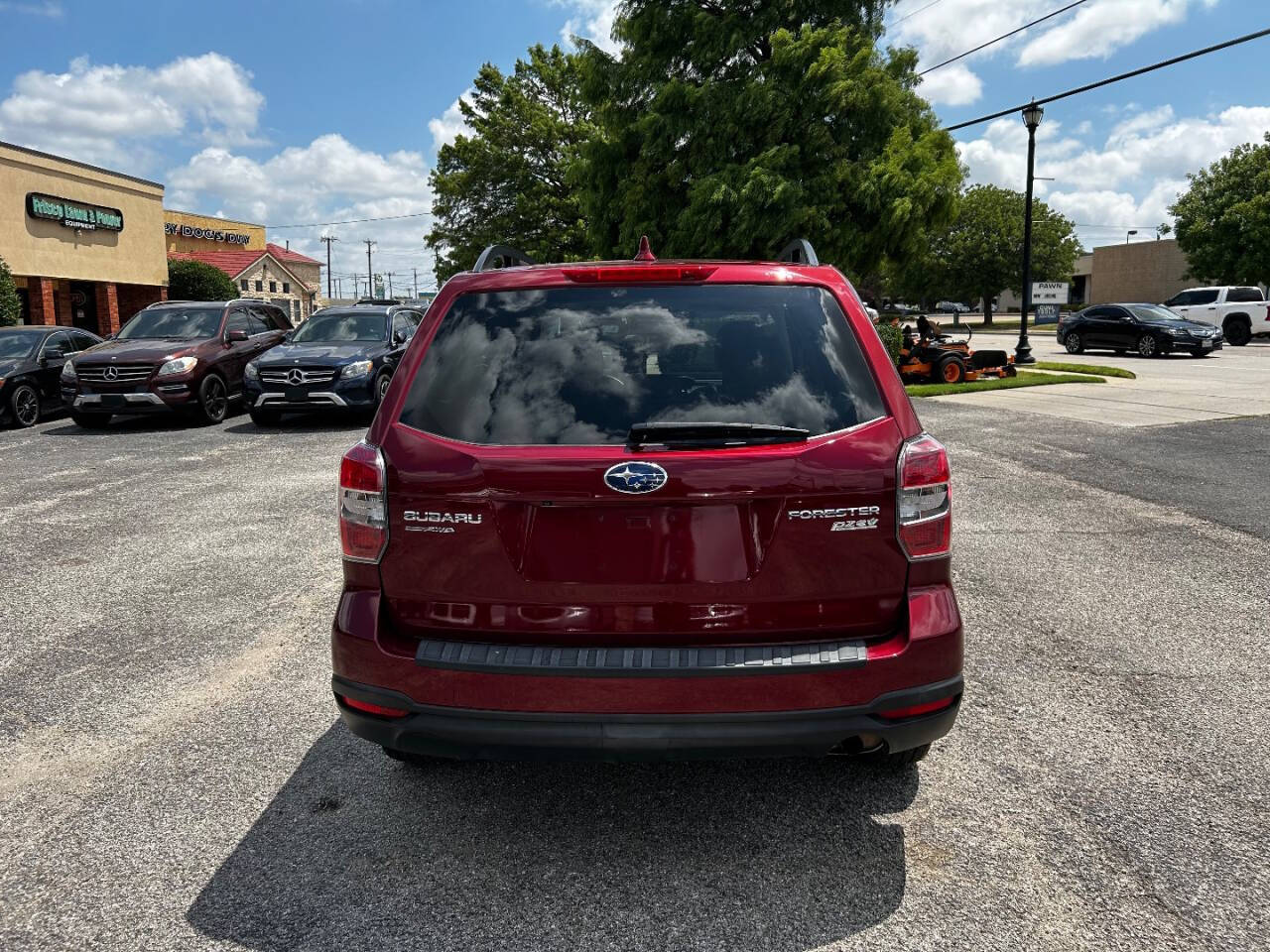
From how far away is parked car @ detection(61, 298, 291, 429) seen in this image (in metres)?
13.3

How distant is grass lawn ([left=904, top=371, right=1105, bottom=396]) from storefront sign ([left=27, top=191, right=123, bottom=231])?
1138 inches

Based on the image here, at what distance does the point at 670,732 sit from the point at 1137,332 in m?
27.9

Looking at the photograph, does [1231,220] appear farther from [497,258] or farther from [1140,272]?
[497,258]

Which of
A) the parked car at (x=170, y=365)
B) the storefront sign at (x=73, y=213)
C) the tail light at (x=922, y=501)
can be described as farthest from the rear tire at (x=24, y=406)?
the storefront sign at (x=73, y=213)

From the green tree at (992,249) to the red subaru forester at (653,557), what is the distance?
57.5 metres

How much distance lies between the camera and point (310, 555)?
6.43 metres

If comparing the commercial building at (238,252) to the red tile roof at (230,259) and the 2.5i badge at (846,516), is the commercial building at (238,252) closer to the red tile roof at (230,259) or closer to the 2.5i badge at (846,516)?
the red tile roof at (230,259)

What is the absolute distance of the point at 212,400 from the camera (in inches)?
555

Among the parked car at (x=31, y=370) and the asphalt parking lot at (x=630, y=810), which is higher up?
the parked car at (x=31, y=370)

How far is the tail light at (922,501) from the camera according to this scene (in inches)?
102

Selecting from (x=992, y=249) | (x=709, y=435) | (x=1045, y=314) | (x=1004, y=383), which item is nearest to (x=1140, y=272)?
(x=1045, y=314)

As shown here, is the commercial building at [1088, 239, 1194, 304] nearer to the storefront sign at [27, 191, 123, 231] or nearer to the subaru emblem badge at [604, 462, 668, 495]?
the storefront sign at [27, 191, 123, 231]

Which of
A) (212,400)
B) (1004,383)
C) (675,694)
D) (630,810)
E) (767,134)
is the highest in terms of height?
(767,134)

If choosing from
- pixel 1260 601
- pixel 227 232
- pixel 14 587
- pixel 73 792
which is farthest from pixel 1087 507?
pixel 227 232
